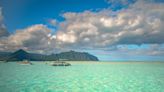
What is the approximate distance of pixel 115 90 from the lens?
3606 cm

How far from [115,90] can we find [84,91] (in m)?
5.85

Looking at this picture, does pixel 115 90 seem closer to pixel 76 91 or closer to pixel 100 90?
pixel 100 90

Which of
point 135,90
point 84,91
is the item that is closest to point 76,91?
point 84,91

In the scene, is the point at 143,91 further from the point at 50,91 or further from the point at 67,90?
the point at 50,91

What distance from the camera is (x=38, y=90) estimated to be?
34.7 metres

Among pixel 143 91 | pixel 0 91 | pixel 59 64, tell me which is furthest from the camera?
pixel 59 64

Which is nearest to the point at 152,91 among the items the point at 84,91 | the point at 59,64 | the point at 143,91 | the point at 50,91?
the point at 143,91

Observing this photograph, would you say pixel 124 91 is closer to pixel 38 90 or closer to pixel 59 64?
pixel 38 90

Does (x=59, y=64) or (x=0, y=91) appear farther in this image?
(x=59, y=64)

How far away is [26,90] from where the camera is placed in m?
34.5

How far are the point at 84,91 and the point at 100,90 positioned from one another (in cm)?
313

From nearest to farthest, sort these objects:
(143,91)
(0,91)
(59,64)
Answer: (0,91), (143,91), (59,64)

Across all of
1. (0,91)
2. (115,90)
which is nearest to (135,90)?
(115,90)

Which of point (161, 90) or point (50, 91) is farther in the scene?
point (161, 90)
